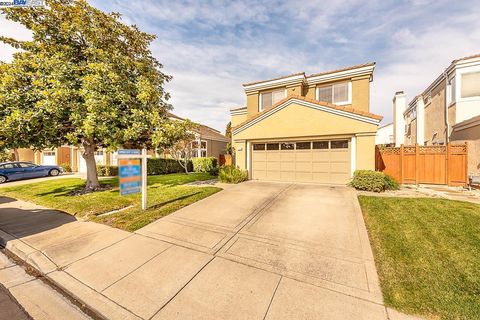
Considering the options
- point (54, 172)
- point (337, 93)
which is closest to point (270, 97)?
point (337, 93)

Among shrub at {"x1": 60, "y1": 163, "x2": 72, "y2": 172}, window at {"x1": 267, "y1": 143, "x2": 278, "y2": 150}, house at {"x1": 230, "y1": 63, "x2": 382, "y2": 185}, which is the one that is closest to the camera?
house at {"x1": 230, "y1": 63, "x2": 382, "y2": 185}

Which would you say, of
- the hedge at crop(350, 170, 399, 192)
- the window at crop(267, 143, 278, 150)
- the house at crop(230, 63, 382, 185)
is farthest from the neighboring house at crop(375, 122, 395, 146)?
the window at crop(267, 143, 278, 150)

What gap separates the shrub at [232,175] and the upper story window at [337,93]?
8.01 metres

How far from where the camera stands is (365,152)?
34.2 ft

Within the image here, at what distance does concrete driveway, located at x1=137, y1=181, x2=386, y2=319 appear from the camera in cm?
296

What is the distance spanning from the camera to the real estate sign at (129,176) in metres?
6.61

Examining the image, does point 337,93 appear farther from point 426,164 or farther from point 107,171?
point 107,171

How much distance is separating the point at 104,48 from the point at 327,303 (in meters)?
13.4

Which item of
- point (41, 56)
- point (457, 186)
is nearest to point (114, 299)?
point (41, 56)

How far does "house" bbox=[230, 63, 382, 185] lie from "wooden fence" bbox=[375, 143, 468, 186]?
A: 237 centimetres

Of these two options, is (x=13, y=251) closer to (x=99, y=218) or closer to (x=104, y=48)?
(x=99, y=218)

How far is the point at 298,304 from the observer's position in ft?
9.89

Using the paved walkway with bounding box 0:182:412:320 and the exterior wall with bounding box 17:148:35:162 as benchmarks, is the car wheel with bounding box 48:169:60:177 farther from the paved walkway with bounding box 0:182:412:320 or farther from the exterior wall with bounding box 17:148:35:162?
the paved walkway with bounding box 0:182:412:320

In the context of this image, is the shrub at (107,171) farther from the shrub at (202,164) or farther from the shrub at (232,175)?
the shrub at (232,175)
